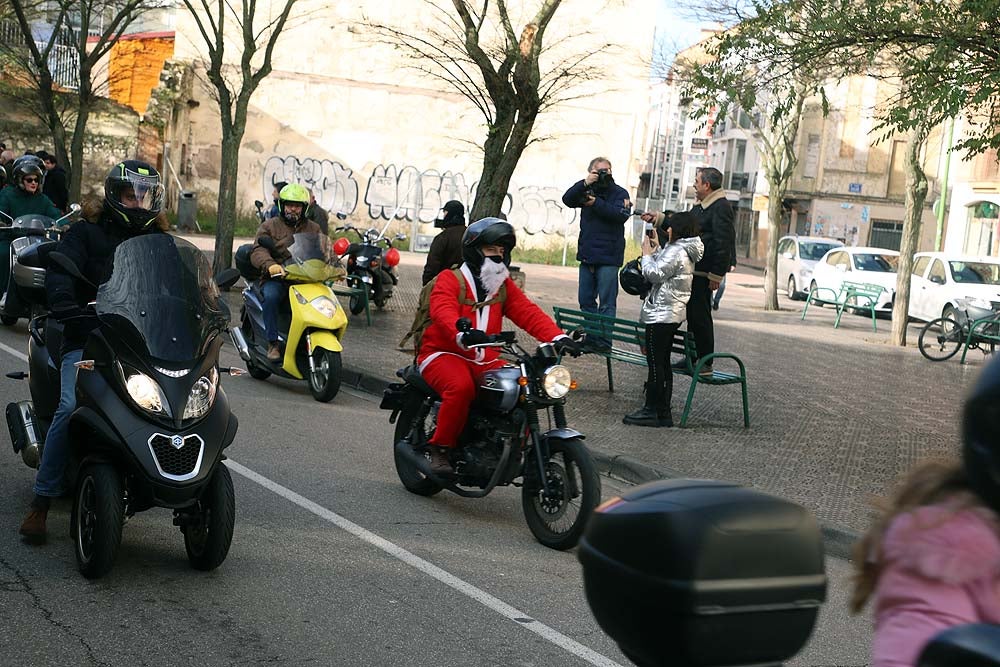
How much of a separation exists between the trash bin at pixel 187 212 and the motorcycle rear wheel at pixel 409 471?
29422mm

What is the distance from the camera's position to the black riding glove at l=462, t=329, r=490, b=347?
677 centimetres

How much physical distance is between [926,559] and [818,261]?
109 ft

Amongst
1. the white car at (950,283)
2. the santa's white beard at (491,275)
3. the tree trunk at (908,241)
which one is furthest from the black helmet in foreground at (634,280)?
the white car at (950,283)

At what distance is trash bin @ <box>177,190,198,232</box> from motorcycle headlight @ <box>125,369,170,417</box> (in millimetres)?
31371

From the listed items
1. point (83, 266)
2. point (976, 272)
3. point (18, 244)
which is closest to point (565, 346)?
point (83, 266)

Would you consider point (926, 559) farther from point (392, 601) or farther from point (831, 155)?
point (831, 155)

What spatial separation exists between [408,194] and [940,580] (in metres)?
38.6

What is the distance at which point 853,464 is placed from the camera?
976 cm

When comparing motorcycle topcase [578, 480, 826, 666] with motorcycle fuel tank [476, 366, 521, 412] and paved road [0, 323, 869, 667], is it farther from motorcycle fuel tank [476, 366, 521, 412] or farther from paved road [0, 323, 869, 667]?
motorcycle fuel tank [476, 366, 521, 412]

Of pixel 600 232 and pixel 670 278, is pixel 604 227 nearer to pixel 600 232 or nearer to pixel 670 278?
pixel 600 232

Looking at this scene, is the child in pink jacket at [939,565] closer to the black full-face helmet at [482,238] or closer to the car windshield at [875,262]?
the black full-face helmet at [482,238]

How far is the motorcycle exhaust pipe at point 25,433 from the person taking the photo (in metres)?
6.33

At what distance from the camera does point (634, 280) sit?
1089 centimetres

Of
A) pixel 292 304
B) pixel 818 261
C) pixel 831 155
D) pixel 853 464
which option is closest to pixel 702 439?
pixel 853 464
